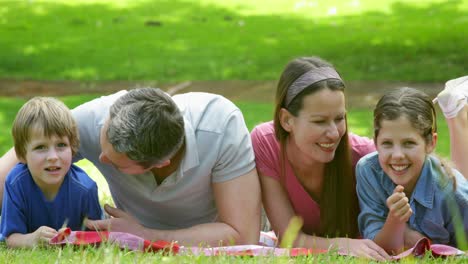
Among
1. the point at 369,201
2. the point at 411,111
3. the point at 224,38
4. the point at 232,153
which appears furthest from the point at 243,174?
the point at 224,38

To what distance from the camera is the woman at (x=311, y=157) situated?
16.3ft

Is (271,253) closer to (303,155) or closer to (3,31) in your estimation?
(303,155)

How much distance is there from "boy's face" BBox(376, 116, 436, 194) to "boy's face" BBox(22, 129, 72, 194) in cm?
163

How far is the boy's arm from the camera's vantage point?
474 centimetres

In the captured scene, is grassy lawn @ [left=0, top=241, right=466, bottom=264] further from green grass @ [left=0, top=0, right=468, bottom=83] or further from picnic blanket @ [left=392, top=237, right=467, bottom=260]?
green grass @ [left=0, top=0, right=468, bottom=83]

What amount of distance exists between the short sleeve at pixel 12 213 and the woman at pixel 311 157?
4.21 feet

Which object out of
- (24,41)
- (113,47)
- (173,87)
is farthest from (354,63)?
(24,41)

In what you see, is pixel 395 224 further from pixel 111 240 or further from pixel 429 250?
pixel 111 240

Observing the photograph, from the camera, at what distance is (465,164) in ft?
19.0

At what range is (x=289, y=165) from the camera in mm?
5258

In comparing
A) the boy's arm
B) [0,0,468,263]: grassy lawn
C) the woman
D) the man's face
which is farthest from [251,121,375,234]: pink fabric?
[0,0,468,263]: grassy lawn

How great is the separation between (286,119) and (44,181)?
1314 mm

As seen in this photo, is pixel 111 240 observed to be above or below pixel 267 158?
below

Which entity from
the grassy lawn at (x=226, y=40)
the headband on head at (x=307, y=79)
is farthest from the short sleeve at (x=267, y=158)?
the grassy lawn at (x=226, y=40)
